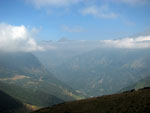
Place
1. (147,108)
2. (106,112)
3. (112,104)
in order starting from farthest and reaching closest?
(112,104) < (106,112) < (147,108)

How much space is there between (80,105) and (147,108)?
158ft

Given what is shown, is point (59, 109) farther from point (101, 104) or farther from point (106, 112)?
point (106, 112)

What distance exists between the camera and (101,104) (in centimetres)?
10644

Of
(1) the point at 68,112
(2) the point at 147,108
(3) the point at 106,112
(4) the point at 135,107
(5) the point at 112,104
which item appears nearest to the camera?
(2) the point at 147,108

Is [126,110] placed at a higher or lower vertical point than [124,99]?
lower

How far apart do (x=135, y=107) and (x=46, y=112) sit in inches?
2313

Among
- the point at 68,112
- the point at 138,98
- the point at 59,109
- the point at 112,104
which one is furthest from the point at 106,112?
the point at 59,109

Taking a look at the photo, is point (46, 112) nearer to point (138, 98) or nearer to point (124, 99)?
point (124, 99)

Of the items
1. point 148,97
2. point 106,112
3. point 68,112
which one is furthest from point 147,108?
point 68,112

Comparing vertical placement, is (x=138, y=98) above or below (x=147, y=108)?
above

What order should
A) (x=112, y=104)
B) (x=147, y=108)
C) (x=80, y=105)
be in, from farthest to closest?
(x=80, y=105) < (x=112, y=104) < (x=147, y=108)

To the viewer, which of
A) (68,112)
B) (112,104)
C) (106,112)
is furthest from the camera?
(68,112)

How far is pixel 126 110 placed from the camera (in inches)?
3339

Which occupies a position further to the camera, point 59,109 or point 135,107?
point 59,109
